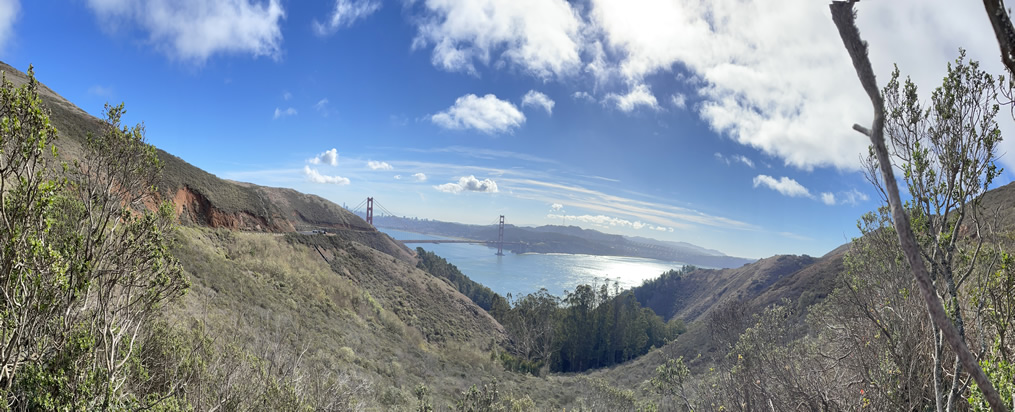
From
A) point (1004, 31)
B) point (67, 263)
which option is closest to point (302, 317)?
point (67, 263)

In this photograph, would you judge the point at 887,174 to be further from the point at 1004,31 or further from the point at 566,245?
the point at 566,245

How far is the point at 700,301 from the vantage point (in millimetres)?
51812

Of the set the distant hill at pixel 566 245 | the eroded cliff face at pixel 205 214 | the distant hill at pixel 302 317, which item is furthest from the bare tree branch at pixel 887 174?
the distant hill at pixel 566 245

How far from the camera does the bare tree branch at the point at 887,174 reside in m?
0.81

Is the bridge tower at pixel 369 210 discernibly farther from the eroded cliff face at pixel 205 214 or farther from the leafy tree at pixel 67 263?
the leafy tree at pixel 67 263

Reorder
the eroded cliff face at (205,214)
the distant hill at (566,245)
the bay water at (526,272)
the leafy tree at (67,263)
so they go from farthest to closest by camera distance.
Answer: the distant hill at (566,245) → the bay water at (526,272) → the eroded cliff face at (205,214) → the leafy tree at (67,263)

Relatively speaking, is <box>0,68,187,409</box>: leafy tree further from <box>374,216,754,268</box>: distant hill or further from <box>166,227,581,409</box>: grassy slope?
<box>374,216,754,268</box>: distant hill

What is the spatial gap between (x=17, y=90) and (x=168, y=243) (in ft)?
7.63

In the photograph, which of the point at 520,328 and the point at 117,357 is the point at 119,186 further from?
the point at 520,328

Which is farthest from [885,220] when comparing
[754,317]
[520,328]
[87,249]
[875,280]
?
[520,328]

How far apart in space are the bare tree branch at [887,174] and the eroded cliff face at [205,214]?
24.6 metres

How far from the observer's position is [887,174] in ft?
2.76

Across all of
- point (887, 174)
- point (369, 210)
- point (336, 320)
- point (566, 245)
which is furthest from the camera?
point (566, 245)

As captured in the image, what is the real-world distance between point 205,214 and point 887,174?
27679 mm
